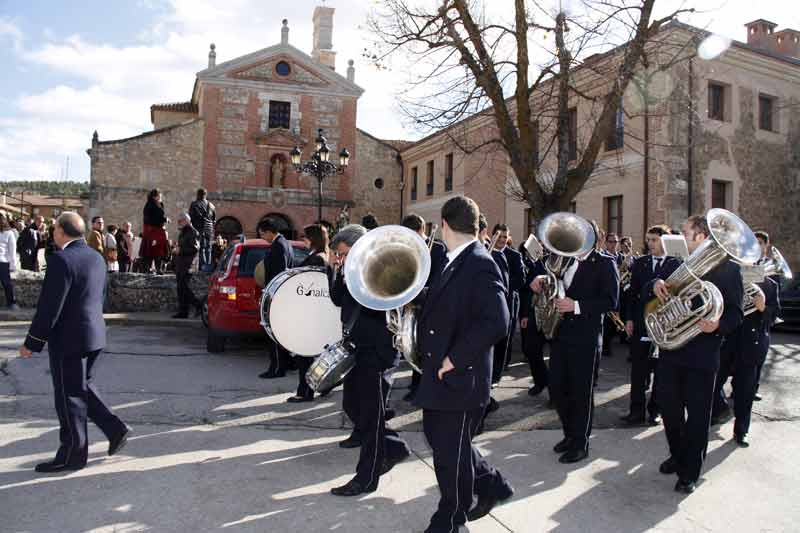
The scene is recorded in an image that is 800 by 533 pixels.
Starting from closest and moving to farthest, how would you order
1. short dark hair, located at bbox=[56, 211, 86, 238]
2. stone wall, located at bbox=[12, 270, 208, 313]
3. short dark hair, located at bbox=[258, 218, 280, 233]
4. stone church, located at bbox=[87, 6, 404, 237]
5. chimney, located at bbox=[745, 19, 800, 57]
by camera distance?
short dark hair, located at bbox=[56, 211, 86, 238] → short dark hair, located at bbox=[258, 218, 280, 233] → stone wall, located at bbox=[12, 270, 208, 313] → chimney, located at bbox=[745, 19, 800, 57] → stone church, located at bbox=[87, 6, 404, 237]

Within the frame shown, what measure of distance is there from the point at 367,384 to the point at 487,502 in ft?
3.58

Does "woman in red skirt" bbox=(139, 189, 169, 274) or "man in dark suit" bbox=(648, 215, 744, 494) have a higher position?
"woman in red skirt" bbox=(139, 189, 169, 274)

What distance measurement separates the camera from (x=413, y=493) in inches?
162

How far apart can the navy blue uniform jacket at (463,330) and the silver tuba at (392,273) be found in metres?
0.18

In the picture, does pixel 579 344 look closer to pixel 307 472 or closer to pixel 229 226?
pixel 307 472

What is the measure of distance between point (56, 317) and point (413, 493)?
2618 millimetres

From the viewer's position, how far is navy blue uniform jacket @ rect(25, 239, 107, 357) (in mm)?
4203

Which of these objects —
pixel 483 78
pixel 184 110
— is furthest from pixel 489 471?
pixel 184 110

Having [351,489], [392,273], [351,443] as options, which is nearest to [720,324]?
[392,273]

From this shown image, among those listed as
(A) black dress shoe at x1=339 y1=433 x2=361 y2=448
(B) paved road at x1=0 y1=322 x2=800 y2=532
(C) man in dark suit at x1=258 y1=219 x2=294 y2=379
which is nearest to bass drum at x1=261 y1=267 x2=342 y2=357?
(B) paved road at x1=0 y1=322 x2=800 y2=532

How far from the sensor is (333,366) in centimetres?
428

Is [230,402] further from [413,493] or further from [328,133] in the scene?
[328,133]

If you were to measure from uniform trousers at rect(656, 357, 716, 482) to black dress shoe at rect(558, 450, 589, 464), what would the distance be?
669 millimetres

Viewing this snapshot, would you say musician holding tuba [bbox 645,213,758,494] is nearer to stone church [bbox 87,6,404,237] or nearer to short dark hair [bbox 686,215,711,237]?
short dark hair [bbox 686,215,711,237]
